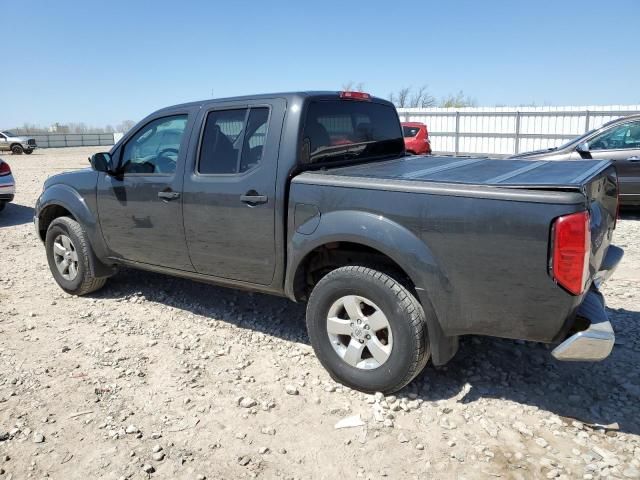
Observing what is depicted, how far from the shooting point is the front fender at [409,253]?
3064 millimetres

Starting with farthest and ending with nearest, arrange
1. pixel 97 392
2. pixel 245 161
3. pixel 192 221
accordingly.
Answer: pixel 192 221 < pixel 245 161 < pixel 97 392

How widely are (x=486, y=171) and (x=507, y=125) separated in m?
20.5

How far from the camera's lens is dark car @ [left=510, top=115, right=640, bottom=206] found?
336 inches

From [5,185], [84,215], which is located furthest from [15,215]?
[84,215]

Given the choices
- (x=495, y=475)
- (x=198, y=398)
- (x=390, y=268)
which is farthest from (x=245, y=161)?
(x=495, y=475)

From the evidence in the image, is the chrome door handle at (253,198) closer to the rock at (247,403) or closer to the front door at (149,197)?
the front door at (149,197)

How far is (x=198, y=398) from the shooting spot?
3549 millimetres

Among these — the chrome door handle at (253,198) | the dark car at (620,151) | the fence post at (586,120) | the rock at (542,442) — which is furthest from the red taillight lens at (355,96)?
the fence post at (586,120)

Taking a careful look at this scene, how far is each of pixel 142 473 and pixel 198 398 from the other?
30.6 inches

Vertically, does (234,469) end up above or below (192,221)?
below

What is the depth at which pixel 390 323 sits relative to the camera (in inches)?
129

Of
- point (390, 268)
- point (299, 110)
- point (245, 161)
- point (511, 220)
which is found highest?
point (299, 110)

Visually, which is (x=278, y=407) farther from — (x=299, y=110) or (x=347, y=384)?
(x=299, y=110)

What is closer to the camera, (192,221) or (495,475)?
(495,475)
